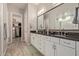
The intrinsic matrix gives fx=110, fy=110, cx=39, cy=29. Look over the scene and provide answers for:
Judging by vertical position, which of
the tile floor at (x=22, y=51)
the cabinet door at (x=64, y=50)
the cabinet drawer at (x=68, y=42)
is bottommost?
the tile floor at (x=22, y=51)

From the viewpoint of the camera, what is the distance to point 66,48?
224 cm

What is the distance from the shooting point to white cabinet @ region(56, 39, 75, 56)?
204 cm

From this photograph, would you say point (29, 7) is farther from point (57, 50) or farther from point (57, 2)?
point (57, 50)

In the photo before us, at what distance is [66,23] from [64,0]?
802 mm

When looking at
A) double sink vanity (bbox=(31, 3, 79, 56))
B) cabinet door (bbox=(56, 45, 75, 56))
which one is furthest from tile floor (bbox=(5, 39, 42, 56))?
cabinet door (bbox=(56, 45, 75, 56))

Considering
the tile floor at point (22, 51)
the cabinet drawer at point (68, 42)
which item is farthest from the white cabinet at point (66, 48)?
the tile floor at point (22, 51)

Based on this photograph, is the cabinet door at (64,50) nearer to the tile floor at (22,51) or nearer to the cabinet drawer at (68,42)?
the cabinet drawer at (68,42)

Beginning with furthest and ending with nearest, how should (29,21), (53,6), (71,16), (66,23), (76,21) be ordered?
(29,21) < (53,6) < (66,23) < (71,16) < (76,21)

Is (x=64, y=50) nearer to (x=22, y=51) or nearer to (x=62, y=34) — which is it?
(x=62, y=34)

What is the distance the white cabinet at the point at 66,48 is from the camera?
2042 millimetres

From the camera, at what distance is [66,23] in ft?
11.5

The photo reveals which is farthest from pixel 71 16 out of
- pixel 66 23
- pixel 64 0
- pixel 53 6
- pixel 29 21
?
pixel 29 21

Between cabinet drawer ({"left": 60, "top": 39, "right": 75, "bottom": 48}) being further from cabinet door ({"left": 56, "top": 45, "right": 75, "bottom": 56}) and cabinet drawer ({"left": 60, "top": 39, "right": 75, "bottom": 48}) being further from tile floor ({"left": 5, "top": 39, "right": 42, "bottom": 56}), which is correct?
tile floor ({"left": 5, "top": 39, "right": 42, "bottom": 56})

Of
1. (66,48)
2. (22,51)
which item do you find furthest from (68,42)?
(22,51)
